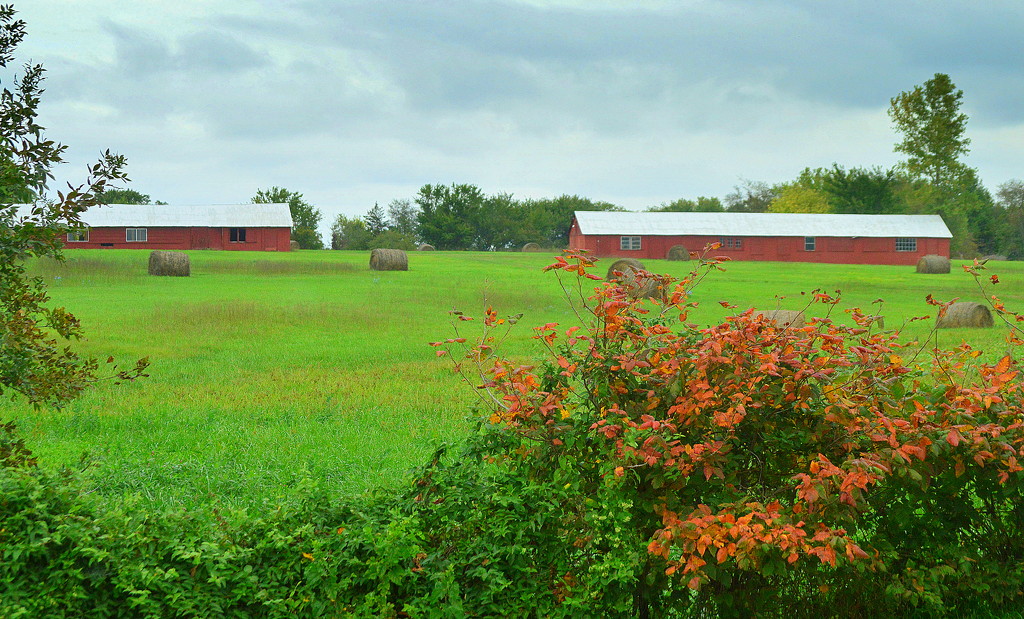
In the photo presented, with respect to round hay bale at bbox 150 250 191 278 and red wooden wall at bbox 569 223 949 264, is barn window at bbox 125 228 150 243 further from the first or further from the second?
red wooden wall at bbox 569 223 949 264

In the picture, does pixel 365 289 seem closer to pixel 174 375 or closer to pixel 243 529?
pixel 174 375

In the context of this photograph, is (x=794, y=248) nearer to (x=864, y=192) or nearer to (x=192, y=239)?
(x=864, y=192)

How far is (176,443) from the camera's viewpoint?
8.40 meters

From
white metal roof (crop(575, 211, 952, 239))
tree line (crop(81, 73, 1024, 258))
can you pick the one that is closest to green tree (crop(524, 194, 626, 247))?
tree line (crop(81, 73, 1024, 258))

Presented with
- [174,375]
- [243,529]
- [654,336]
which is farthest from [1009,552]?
[174,375]

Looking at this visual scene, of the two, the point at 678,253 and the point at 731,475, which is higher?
the point at 678,253

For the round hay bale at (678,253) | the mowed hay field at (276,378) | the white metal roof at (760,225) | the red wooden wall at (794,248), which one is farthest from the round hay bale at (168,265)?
the white metal roof at (760,225)

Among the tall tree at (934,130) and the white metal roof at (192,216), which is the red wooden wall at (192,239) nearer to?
the white metal roof at (192,216)

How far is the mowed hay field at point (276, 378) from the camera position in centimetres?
735

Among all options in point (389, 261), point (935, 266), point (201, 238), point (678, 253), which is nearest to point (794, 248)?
point (678, 253)

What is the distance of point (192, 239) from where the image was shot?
6394 centimetres

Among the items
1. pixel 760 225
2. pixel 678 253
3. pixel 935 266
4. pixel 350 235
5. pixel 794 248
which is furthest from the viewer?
pixel 350 235

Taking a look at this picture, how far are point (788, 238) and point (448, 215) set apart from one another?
1542 inches

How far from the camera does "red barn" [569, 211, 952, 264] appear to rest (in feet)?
206
